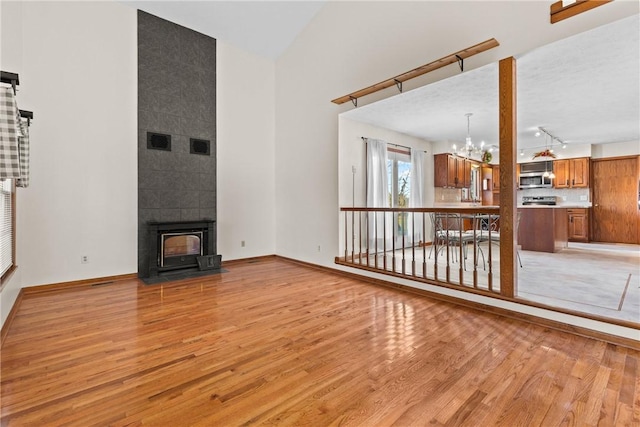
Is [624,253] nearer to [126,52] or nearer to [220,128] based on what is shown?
[220,128]

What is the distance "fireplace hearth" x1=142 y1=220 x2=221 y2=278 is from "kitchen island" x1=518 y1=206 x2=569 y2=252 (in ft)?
19.8

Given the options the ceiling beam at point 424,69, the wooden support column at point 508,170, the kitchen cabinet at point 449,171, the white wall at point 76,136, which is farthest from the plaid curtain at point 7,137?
the kitchen cabinet at point 449,171

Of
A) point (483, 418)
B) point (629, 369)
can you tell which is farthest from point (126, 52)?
point (629, 369)

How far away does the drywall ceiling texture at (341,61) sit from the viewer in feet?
9.45

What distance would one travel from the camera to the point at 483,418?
157cm

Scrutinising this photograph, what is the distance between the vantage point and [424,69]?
11.3 ft

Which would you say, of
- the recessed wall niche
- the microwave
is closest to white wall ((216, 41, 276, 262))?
the recessed wall niche

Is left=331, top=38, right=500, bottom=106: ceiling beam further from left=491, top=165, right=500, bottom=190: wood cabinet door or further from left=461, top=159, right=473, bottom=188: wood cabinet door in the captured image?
left=491, top=165, right=500, bottom=190: wood cabinet door

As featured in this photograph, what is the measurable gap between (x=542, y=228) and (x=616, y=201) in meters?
3.34

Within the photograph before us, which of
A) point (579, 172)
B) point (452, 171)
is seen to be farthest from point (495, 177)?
point (452, 171)

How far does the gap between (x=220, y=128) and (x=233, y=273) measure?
8.97 feet

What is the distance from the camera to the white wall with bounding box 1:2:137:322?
3.81 metres

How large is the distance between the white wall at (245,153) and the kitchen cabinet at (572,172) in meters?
7.77

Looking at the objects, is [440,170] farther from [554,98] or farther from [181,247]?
[181,247]
